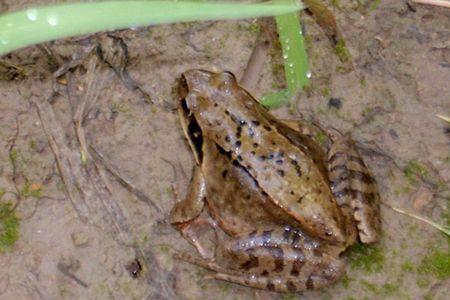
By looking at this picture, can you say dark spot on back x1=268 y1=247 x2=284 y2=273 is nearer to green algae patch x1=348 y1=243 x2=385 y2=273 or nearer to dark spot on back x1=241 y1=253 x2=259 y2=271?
dark spot on back x1=241 y1=253 x2=259 y2=271

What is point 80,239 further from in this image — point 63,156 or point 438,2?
point 438,2

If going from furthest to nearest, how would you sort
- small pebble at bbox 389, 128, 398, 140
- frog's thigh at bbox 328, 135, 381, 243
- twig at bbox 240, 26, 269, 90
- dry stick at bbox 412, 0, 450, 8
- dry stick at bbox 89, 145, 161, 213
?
dry stick at bbox 412, 0, 450, 8, twig at bbox 240, 26, 269, 90, small pebble at bbox 389, 128, 398, 140, dry stick at bbox 89, 145, 161, 213, frog's thigh at bbox 328, 135, 381, 243

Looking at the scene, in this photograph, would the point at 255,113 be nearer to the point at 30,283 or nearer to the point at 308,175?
the point at 308,175

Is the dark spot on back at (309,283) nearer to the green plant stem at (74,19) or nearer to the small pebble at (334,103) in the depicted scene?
the small pebble at (334,103)

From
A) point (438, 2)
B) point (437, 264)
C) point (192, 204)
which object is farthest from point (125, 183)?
point (438, 2)

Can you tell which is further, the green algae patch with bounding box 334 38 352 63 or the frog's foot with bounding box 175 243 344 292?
the green algae patch with bounding box 334 38 352 63

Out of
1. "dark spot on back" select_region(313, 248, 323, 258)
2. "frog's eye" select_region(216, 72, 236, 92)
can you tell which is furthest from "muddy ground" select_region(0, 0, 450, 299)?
"frog's eye" select_region(216, 72, 236, 92)

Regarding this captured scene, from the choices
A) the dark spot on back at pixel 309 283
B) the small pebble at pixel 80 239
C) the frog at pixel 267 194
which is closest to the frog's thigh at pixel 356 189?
the frog at pixel 267 194
